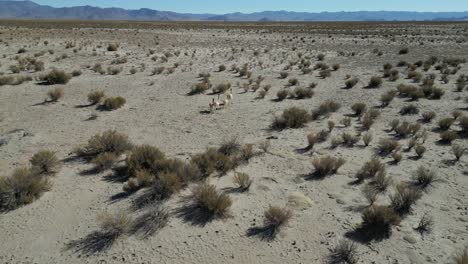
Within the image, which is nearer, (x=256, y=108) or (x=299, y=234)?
(x=299, y=234)

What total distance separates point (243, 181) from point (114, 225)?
9.14 feet

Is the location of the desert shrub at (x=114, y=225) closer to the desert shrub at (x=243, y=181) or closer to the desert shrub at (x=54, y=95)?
the desert shrub at (x=243, y=181)

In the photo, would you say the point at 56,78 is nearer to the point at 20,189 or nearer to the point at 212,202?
the point at 20,189

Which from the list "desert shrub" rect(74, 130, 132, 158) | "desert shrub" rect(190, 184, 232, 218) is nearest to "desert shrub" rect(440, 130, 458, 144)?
"desert shrub" rect(190, 184, 232, 218)

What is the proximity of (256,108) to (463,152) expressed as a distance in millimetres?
7004

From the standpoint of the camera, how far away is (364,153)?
32.0 feet

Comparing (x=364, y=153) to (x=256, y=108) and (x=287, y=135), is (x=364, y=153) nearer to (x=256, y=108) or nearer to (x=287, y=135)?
(x=287, y=135)

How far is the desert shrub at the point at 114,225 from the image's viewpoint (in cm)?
593

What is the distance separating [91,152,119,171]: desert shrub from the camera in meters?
8.38

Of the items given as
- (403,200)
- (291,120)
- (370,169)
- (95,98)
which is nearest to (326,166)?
(370,169)

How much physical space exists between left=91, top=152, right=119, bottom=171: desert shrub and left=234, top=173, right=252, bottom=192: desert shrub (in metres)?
3.03

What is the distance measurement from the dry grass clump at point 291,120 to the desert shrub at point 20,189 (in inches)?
278

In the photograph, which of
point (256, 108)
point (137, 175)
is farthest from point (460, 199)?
point (256, 108)

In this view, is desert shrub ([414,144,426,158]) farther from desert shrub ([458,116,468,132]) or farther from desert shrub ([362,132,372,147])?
desert shrub ([458,116,468,132])
